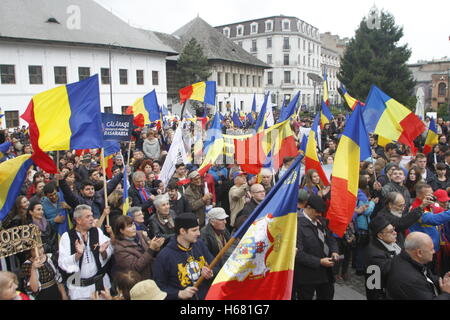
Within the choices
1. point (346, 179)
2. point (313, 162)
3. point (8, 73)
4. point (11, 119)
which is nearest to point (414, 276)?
point (346, 179)

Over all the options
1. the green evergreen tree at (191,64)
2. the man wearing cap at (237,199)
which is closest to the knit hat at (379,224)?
the man wearing cap at (237,199)

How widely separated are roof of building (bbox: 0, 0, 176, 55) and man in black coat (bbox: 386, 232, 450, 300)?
31.1m

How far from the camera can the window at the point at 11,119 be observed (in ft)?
93.1

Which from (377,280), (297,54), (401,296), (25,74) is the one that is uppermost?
(297,54)

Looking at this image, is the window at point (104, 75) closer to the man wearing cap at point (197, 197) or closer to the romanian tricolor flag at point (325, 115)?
the romanian tricolor flag at point (325, 115)

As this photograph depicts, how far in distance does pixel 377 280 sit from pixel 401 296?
0.91m

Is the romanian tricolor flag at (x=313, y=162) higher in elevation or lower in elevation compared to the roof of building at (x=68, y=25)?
lower

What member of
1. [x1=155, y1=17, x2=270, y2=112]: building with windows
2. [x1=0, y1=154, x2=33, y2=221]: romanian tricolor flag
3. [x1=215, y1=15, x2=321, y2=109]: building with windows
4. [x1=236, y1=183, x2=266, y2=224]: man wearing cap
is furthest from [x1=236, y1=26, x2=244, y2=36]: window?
[x1=0, y1=154, x2=33, y2=221]: romanian tricolor flag

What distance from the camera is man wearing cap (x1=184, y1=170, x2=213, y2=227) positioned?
6.14 m

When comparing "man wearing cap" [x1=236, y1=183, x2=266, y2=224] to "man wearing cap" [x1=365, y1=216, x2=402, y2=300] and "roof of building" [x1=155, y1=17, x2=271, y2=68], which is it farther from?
"roof of building" [x1=155, y1=17, x2=271, y2=68]

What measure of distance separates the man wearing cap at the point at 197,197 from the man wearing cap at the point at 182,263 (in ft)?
8.03
